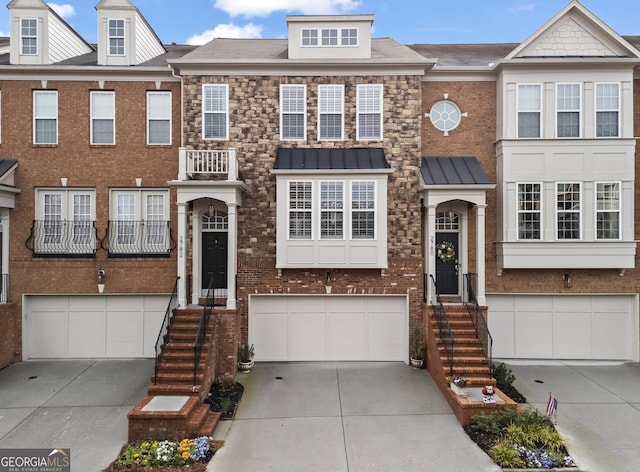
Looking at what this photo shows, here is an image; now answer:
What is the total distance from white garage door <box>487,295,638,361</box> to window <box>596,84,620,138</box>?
496cm

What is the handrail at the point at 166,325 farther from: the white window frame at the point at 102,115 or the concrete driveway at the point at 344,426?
the white window frame at the point at 102,115

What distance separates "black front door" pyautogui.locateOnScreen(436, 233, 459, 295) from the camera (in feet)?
36.0

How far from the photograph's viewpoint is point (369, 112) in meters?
10.6

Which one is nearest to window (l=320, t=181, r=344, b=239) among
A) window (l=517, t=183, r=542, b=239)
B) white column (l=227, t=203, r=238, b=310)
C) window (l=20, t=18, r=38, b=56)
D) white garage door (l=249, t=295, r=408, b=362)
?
white garage door (l=249, t=295, r=408, b=362)

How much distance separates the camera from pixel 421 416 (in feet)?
25.0

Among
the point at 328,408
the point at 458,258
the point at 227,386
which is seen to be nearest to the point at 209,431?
the point at 227,386

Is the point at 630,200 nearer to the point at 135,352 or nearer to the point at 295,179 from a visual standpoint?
the point at 295,179

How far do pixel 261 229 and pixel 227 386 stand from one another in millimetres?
4275

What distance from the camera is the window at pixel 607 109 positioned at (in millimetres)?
10461

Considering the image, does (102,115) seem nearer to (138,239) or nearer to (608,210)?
(138,239)

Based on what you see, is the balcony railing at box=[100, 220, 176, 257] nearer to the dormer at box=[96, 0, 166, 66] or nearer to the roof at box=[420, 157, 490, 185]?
the dormer at box=[96, 0, 166, 66]

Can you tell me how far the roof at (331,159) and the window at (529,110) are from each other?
4.28m

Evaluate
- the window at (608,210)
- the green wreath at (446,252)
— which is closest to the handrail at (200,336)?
the green wreath at (446,252)

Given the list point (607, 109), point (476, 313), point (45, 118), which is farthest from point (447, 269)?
point (45, 118)
